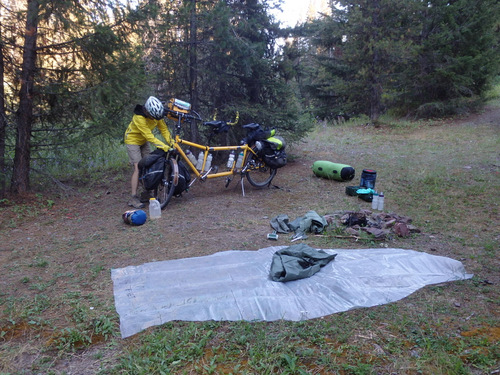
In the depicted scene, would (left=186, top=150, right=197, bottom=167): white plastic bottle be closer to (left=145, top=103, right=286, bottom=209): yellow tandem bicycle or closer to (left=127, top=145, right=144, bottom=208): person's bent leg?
(left=145, top=103, right=286, bottom=209): yellow tandem bicycle

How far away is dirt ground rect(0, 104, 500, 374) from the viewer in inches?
132

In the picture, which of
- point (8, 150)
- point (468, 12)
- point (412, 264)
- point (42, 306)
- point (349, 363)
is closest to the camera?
point (349, 363)

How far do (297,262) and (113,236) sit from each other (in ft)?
8.01

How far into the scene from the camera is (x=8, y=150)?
20.9 ft

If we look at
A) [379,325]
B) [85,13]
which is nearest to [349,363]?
[379,325]

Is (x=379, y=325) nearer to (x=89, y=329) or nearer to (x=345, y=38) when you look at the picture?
(x=89, y=329)

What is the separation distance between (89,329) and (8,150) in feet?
15.9

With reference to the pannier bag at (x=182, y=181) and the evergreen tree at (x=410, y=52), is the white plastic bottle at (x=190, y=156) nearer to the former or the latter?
the pannier bag at (x=182, y=181)

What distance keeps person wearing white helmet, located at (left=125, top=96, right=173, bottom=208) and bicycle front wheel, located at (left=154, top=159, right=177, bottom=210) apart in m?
0.26

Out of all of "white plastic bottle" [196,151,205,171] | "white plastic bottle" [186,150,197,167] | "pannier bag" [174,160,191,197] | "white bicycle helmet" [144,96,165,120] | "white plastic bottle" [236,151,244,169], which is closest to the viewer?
"white bicycle helmet" [144,96,165,120]

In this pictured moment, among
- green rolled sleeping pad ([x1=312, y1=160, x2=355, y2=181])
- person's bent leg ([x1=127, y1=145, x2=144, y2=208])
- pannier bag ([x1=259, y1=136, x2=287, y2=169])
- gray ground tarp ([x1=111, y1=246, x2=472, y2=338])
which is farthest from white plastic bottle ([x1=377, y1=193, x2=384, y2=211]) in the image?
person's bent leg ([x1=127, y1=145, x2=144, y2=208])

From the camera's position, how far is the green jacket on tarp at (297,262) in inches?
134

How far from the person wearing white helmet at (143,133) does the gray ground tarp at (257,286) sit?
2.42 m

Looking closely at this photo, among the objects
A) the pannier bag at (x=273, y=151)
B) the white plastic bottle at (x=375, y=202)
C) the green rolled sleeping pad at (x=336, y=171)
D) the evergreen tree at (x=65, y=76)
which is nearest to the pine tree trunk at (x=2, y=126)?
the evergreen tree at (x=65, y=76)
